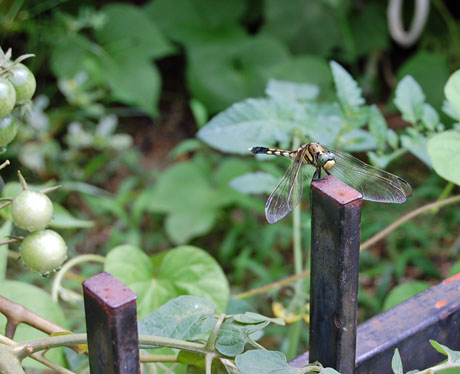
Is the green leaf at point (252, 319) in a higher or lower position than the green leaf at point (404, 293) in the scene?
higher

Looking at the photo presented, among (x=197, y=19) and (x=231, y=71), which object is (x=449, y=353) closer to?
(x=231, y=71)

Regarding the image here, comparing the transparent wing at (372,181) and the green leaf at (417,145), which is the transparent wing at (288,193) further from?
the green leaf at (417,145)

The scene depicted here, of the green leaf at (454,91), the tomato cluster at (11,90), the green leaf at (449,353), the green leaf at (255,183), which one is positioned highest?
the tomato cluster at (11,90)

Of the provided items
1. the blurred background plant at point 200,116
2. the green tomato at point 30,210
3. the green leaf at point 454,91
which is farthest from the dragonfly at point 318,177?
the blurred background plant at point 200,116

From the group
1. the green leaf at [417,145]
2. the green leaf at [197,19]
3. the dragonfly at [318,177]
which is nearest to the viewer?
the dragonfly at [318,177]

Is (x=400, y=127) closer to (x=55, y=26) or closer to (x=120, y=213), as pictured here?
(x=120, y=213)

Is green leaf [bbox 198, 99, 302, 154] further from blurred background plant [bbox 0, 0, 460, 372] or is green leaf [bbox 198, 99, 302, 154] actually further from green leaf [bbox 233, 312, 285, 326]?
blurred background plant [bbox 0, 0, 460, 372]

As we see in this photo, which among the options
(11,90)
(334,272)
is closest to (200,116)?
(11,90)
